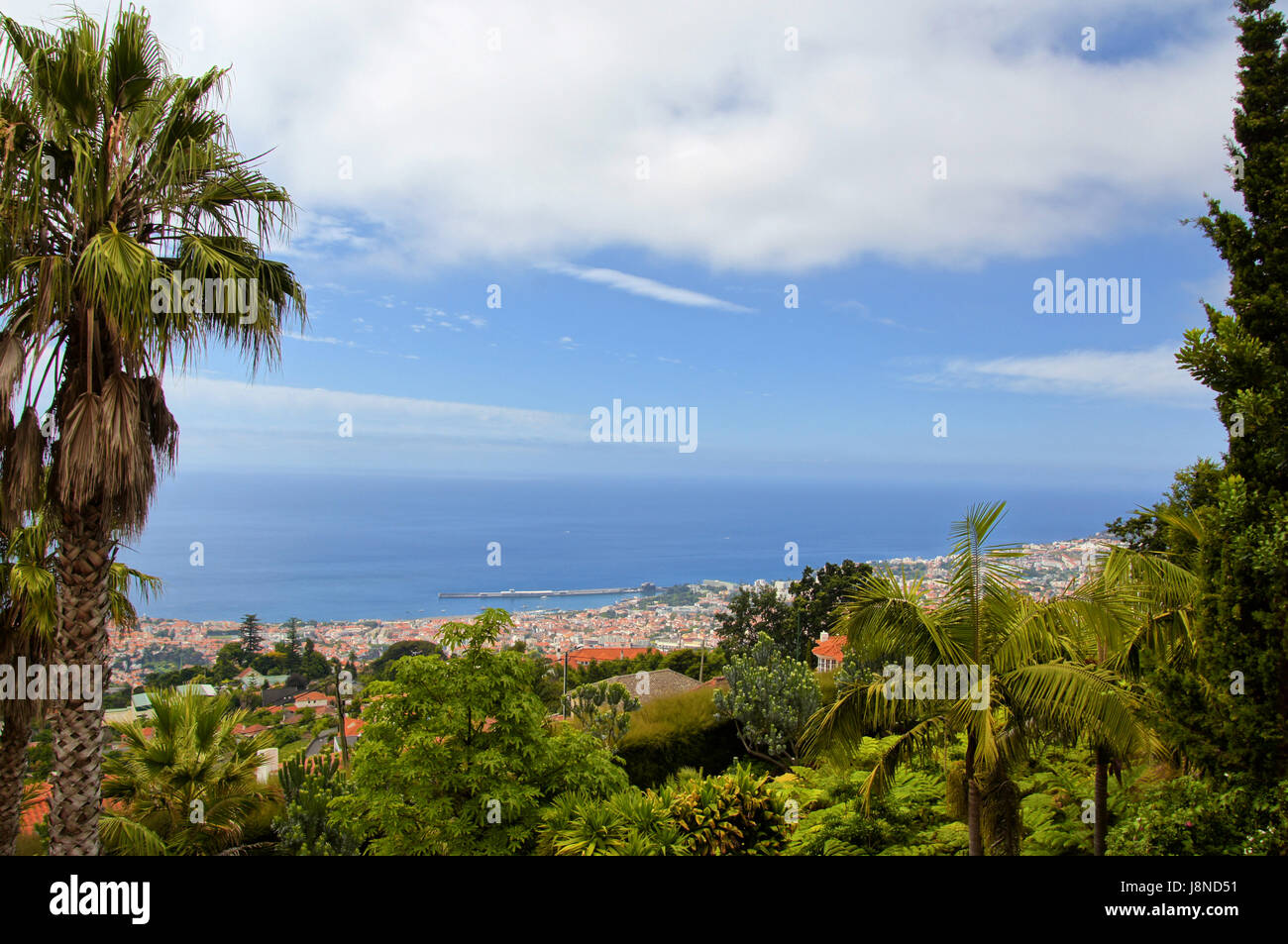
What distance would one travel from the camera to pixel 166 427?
19.7 feet

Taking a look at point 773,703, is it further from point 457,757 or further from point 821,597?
point 457,757

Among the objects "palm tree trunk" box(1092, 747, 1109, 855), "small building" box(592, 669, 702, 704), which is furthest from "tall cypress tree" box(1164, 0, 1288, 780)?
"small building" box(592, 669, 702, 704)

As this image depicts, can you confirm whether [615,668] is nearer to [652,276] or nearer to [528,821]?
[528,821]

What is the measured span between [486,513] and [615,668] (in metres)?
55.9

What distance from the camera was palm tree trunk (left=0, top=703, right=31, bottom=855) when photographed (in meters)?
6.26

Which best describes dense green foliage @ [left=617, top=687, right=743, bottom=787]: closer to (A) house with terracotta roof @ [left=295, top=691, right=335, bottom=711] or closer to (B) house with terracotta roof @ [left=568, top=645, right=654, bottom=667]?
(A) house with terracotta roof @ [left=295, top=691, right=335, bottom=711]

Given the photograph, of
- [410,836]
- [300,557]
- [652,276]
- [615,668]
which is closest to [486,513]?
[300,557]

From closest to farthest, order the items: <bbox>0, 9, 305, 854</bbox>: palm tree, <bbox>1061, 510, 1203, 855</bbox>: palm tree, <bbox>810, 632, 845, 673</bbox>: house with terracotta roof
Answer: <bbox>0, 9, 305, 854</bbox>: palm tree, <bbox>1061, 510, 1203, 855</bbox>: palm tree, <bbox>810, 632, 845, 673</bbox>: house with terracotta roof

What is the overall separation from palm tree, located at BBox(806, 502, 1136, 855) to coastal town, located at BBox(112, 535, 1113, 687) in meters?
4.78

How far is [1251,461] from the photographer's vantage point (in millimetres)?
5676

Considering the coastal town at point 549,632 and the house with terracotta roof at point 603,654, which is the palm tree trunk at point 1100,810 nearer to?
the coastal town at point 549,632

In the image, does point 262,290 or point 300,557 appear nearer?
point 262,290

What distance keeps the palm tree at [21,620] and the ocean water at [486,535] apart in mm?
14058

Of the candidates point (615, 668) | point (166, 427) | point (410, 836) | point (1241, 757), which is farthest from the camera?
point (615, 668)
